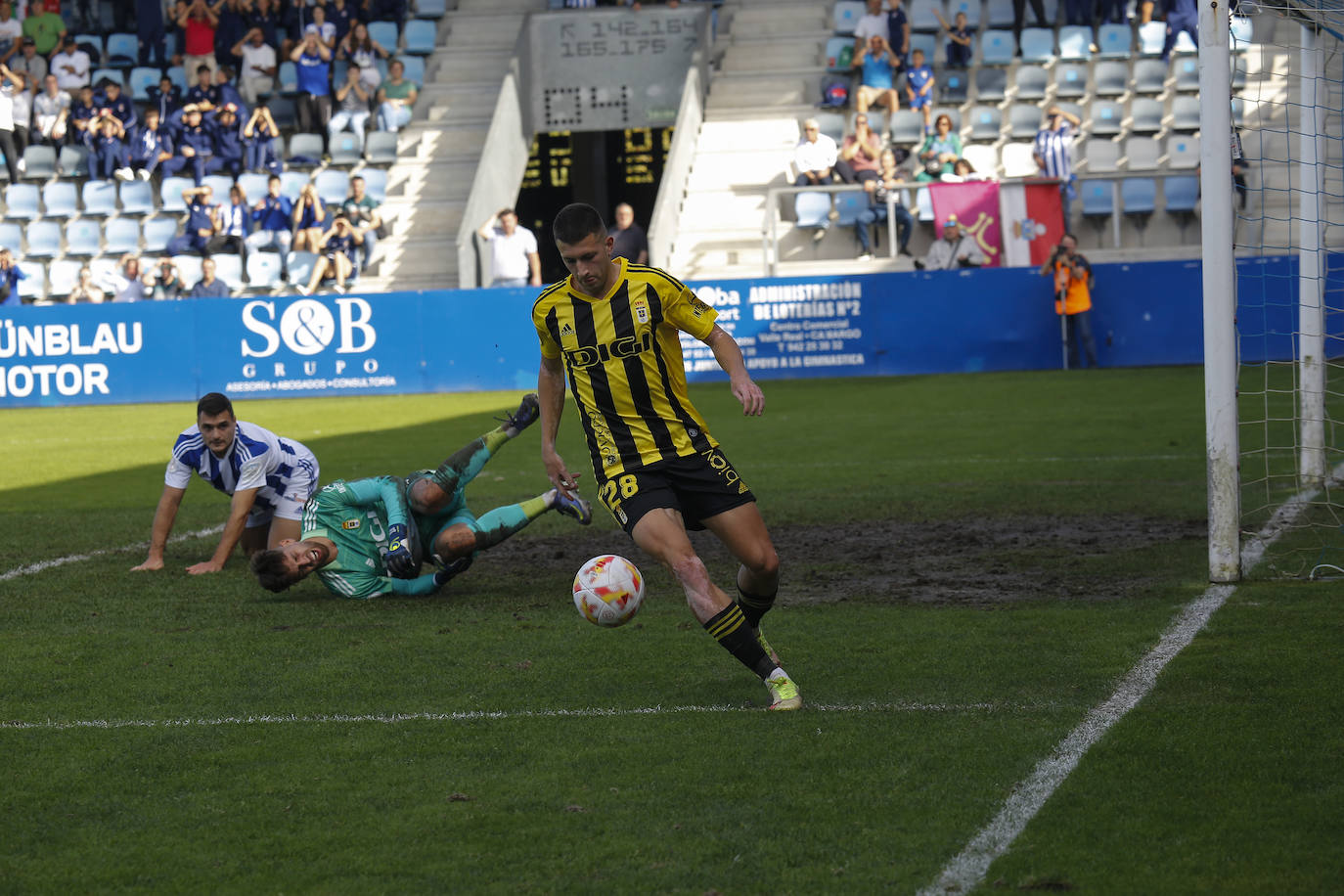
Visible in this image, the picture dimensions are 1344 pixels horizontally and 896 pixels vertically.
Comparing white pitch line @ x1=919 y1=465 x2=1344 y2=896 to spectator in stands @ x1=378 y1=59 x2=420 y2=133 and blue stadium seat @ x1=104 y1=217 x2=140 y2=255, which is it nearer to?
spectator in stands @ x1=378 y1=59 x2=420 y2=133

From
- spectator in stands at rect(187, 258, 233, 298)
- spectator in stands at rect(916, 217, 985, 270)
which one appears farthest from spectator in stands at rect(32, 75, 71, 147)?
spectator in stands at rect(916, 217, 985, 270)

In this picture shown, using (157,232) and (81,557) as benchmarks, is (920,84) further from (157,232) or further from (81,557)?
(81,557)

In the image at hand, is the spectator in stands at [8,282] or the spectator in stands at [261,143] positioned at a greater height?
the spectator in stands at [261,143]

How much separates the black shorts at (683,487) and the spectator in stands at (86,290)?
76.0 ft

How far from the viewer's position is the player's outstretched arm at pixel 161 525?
9.50 m

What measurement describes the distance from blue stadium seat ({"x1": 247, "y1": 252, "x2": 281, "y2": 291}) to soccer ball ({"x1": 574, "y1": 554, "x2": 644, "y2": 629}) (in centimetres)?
2184

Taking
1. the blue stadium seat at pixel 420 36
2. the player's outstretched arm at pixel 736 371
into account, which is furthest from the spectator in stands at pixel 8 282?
the player's outstretched arm at pixel 736 371

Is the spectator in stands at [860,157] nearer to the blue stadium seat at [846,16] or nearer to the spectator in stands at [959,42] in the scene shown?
the spectator in stands at [959,42]

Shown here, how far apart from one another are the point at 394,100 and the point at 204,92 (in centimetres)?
352

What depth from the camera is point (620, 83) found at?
97.7 feet

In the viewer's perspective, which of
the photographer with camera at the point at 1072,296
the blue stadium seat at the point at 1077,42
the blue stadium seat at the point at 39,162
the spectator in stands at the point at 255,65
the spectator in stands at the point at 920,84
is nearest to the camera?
the photographer with camera at the point at 1072,296

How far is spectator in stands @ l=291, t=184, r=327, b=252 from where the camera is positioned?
26.8 meters

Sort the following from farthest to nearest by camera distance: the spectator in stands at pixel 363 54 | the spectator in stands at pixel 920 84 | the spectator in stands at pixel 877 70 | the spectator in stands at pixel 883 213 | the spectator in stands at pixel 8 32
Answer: the spectator in stands at pixel 8 32
the spectator in stands at pixel 363 54
the spectator in stands at pixel 877 70
the spectator in stands at pixel 920 84
the spectator in stands at pixel 883 213

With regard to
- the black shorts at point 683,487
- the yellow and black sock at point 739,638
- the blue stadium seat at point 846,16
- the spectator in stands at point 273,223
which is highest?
the blue stadium seat at point 846,16
